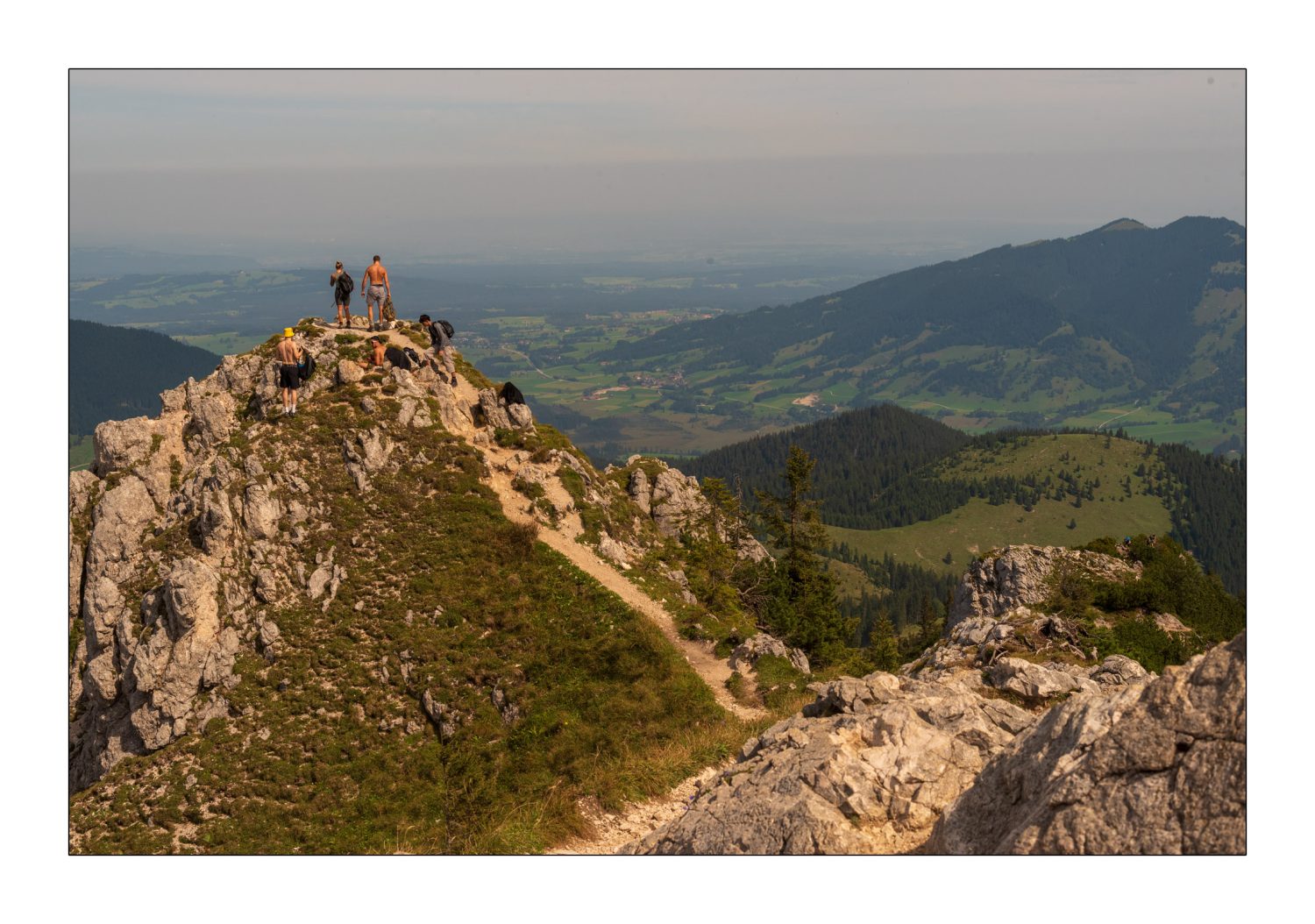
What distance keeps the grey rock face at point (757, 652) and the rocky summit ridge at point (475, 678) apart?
0.19m

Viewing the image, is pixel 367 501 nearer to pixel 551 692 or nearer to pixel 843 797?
pixel 551 692

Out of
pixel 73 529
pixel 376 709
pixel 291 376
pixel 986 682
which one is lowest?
pixel 376 709

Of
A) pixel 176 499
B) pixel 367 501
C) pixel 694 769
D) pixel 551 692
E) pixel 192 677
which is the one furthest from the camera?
pixel 176 499

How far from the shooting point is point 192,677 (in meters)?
41.9

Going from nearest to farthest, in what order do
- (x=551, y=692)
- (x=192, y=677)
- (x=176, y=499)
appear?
(x=551, y=692) → (x=192, y=677) → (x=176, y=499)

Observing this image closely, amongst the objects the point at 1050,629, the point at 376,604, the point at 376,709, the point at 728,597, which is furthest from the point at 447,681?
the point at 1050,629

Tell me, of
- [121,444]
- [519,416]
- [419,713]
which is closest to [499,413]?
[519,416]

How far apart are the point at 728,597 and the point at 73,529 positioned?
130 ft

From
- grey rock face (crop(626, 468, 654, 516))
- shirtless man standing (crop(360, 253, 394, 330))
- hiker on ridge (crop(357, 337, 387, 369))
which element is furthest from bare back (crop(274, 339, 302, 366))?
grey rock face (crop(626, 468, 654, 516))

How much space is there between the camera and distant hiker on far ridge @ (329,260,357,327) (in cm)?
5197

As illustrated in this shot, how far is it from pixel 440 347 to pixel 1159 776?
51.2 meters

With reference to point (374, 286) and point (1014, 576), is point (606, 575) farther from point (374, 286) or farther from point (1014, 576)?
point (1014, 576)

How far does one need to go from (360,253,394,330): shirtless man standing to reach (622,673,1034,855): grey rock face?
38.7 m

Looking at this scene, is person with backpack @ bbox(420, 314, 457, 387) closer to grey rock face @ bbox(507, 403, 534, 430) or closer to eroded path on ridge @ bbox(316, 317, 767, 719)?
eroded path on ridge @ bbox(316, 317, 767, 719)
